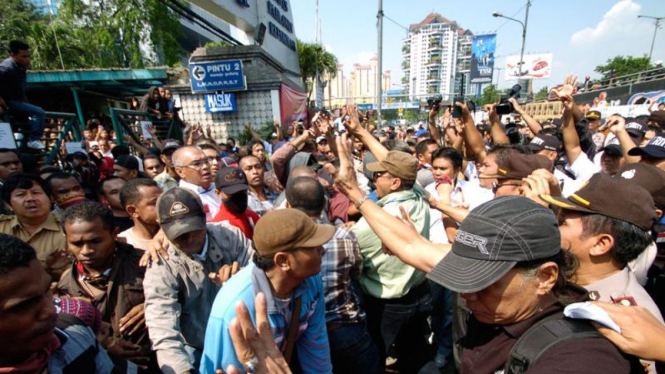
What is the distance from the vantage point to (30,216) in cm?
258

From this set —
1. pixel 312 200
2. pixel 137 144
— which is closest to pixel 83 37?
pixel 137 144

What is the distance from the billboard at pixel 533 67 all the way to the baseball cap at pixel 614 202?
46133mm

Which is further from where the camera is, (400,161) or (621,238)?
(400,161)

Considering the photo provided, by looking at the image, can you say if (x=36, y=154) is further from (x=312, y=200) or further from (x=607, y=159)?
(x=607, y=159)

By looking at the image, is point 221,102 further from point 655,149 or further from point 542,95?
point 542,95

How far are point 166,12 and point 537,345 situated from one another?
2406 cm

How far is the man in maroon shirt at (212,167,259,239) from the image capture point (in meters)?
2.86

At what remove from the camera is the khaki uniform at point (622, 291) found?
4.89 ft

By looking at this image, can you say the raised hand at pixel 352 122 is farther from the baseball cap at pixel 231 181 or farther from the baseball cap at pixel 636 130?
the baseball cap at pixel 636 130

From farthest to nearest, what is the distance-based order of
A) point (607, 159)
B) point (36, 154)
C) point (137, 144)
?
point (137, 144) < point (36, 154) < point (607, 159)

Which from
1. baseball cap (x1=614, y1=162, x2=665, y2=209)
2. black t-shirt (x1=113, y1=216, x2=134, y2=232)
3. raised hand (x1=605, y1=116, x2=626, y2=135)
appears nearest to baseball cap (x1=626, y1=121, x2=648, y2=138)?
raised hand (x1=605, y1=116, x2=626, y2=135)

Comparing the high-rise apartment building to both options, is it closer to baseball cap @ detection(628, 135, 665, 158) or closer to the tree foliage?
the tree foliage

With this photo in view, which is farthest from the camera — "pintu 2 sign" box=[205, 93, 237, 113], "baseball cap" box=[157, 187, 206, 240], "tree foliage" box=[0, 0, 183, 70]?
"tree foliage" box=[0, 0, 183, 70]

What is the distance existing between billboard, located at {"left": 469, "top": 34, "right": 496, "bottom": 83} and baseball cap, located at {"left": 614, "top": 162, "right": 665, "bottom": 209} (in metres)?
44.8
